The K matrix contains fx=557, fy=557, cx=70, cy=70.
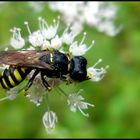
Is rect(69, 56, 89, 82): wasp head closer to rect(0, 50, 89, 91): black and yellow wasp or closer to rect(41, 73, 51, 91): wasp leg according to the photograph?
rect(0, 50, 89, 91): black and yellow wasp

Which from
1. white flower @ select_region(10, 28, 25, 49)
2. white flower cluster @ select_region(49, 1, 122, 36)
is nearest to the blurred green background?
white flower cluster @ select_region(49, 1, 122, 36)

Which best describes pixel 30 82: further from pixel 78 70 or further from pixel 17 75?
pixel 78 70

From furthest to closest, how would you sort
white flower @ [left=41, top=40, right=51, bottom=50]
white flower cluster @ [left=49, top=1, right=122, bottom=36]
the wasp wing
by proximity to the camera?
white flower cluster @ [left=49, top=1, right=122, bottom=36], white flower @ [left=41, top=40, right=51, bottom=50], the wasp wing

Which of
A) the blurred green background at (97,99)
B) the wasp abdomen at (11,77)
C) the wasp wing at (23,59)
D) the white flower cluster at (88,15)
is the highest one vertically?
the wasp wing at (23,59)

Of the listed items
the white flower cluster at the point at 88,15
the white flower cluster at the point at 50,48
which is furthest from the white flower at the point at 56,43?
the white flower cluster at the point at 88,15

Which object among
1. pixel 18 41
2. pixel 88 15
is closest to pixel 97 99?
pixel 88 15

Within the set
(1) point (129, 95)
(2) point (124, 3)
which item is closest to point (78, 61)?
(1) point (129, 95)

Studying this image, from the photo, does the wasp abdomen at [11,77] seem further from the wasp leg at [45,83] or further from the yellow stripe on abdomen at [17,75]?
the wasp leg at [45,83]
